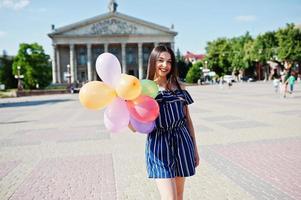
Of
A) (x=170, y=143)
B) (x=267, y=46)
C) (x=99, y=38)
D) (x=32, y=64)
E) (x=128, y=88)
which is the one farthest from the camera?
(x=99, y=38)

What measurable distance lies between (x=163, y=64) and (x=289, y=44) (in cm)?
6972

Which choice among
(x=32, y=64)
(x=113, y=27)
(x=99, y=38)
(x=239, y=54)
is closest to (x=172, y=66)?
(x=32, y=64)

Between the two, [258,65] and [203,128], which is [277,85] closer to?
[203,128]

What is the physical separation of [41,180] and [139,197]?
2207 mm

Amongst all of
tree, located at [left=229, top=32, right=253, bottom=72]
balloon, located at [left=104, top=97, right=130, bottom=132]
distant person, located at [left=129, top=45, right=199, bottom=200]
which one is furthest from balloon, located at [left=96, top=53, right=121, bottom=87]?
tree, located at [left=229, top=32, right=253, bottom=72]

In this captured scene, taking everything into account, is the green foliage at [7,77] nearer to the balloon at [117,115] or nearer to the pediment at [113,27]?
the pediment at [113,27]

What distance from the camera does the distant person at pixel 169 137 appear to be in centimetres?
340

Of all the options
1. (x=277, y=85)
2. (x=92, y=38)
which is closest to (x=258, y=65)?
(x=92, y=38)

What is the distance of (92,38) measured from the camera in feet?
277

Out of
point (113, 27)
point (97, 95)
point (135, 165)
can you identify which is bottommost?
point (135, 165)

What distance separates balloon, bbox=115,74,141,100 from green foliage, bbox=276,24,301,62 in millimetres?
69512

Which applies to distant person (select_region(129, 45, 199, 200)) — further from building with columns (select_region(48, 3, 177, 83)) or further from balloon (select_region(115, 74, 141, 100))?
building with columns (select_region(48, 3, 177, 83))

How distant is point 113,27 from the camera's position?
85125 mm

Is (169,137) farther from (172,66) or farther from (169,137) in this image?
(172,66)
